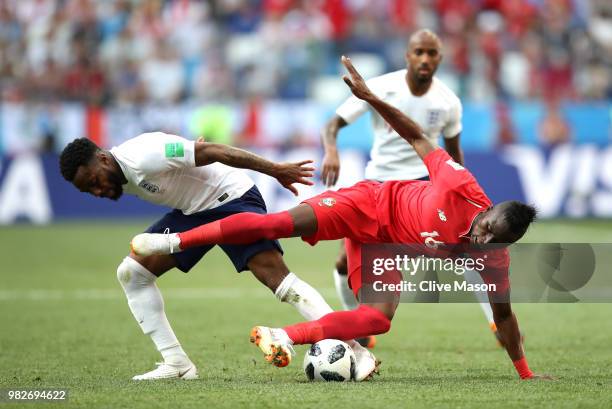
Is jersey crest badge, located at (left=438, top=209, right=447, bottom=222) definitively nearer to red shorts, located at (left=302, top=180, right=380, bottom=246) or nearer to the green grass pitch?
red shorts, located at (left=302, top=180, right=380, bottom=246)

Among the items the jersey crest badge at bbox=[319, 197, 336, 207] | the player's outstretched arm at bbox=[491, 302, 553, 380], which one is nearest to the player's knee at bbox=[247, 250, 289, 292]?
the jersey crest badge at bbox=[319, 197, 336, 207]

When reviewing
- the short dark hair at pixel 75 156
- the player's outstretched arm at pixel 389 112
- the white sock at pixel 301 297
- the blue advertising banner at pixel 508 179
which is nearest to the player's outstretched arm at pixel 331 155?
the player's outstretched arm at pixel 389 112

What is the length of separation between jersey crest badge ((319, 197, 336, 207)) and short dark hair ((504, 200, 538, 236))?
1.23 metres

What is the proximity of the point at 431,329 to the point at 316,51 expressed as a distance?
479 inches

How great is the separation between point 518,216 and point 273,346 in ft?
5.77

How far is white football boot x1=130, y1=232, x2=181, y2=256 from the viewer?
6.99 meters

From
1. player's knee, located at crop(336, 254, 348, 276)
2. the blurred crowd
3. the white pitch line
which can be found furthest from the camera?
the blurred crowd

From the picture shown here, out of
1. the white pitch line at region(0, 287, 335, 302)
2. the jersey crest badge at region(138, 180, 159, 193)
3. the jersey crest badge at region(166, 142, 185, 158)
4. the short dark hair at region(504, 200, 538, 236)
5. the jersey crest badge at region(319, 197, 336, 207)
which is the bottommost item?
the white pitch line at region(0, 287, 335, 302)

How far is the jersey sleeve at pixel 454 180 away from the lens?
7.02m

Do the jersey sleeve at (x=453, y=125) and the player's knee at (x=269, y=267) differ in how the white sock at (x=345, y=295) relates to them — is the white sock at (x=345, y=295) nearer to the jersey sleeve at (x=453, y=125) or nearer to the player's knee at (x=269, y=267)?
the jersey sleeve at (x=453, y=125)

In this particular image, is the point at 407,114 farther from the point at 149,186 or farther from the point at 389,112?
the point at 149,186

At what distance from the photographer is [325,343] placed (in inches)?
277

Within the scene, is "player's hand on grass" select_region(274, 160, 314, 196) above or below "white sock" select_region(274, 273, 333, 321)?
above

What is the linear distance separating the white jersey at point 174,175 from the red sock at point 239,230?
48cm
